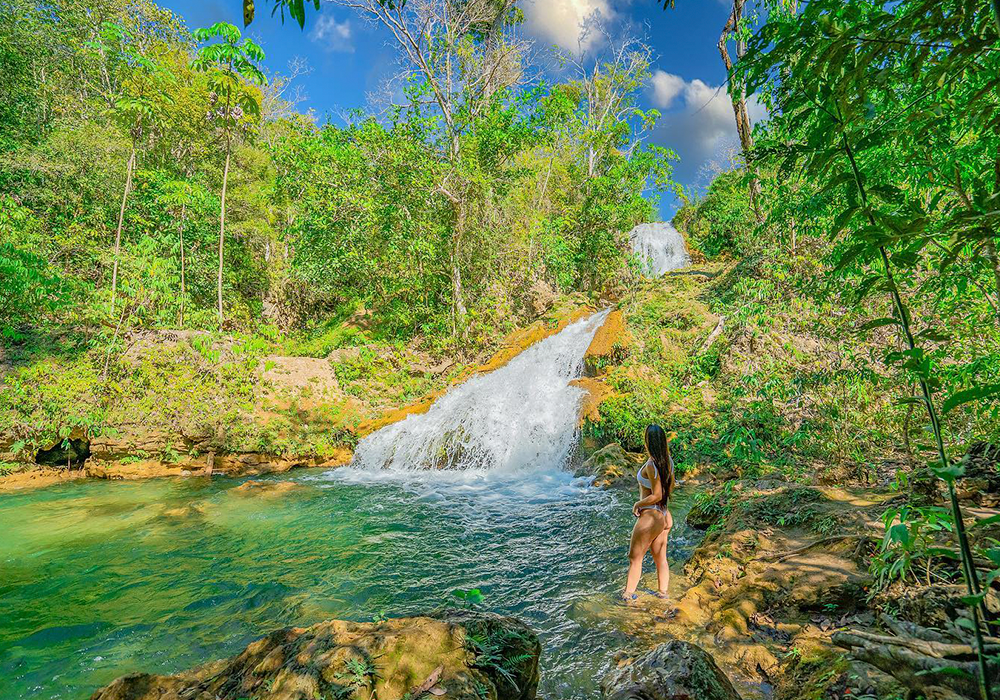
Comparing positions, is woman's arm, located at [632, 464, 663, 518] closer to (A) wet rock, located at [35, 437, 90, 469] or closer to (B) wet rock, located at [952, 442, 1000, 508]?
(B) wet rock, located at [952, 442, 1000, 508]

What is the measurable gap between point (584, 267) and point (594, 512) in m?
17.0

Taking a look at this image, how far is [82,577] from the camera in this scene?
5.20 meters

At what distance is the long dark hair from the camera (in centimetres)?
396

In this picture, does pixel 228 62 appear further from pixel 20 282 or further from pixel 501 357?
pixel 501 357

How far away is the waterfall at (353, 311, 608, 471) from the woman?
19.1 feet

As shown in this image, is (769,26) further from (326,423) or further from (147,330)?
(147,330)

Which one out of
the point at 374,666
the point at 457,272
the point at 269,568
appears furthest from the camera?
the point at 457,272

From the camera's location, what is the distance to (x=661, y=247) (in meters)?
25.5

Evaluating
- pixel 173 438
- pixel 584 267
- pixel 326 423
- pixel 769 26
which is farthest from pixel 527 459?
pixel 584 267

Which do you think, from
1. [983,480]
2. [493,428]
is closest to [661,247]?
[493,428]

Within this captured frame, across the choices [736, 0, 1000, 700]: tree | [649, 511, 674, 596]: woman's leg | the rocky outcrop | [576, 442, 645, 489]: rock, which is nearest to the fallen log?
[736, 0, 1000, 700]: tree

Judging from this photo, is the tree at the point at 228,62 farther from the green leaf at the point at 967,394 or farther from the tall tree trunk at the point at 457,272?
the green leaf at the point at 967,394

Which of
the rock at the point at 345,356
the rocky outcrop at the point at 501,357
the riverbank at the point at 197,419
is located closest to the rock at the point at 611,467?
the rocky outcrop at the point at 501,357

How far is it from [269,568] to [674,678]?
5.13m
